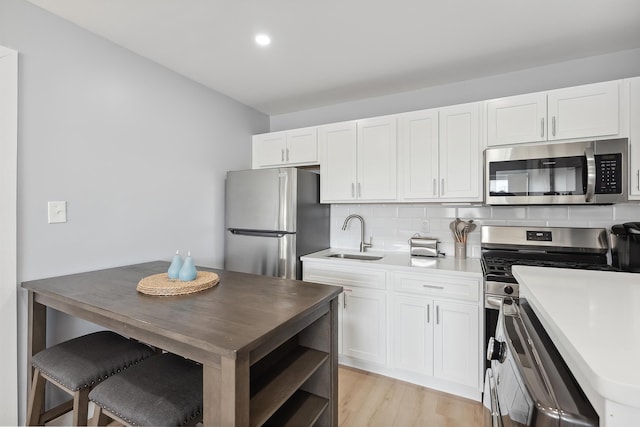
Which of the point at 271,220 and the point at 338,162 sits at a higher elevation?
the point at 338,162

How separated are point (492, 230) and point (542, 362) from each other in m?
1.86

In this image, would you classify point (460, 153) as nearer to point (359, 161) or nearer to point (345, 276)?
point (359, 161)

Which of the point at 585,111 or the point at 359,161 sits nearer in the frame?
the point at 585,111

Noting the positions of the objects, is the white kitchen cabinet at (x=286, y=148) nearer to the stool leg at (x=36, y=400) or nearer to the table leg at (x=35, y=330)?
the table leg at (x=35, y=330)

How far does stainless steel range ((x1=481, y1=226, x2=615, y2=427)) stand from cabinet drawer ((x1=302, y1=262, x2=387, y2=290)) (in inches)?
29.2

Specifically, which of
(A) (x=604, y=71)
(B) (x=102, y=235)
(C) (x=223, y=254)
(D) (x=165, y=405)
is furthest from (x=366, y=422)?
(A) (x=604, y=71)

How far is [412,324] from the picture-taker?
2.19 meters

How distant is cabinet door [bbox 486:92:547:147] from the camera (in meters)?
2.04

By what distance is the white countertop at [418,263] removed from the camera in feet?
6.81

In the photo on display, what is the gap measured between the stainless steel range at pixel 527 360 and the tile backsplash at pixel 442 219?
5.1 inches

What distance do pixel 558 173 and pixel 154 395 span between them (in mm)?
2550

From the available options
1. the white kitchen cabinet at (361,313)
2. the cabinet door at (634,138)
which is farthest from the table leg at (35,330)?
the cabinet door at (634,138)

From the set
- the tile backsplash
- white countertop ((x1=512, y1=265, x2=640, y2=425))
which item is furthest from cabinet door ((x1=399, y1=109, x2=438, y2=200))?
white countertop ((x1=512, y1=265, x2=640, y2=425))

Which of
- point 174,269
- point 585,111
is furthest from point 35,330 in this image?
point 585,111
